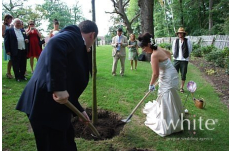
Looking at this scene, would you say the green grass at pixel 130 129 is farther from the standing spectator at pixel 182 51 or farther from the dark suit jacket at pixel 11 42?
the dark suit jacket at pixel 11 42

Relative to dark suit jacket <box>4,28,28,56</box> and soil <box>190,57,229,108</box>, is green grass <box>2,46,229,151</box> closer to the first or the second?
soil <box>190,57,229,108</box>

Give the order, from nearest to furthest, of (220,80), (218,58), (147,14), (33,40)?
1. (33,40)
2. (220,80)
3. (218,58)
4. (147,14)

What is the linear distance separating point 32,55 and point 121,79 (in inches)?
136

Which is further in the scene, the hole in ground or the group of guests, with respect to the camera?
the group of guests

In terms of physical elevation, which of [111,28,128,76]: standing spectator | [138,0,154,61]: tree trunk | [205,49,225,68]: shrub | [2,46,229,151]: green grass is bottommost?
[2,46,229,151]: green grass

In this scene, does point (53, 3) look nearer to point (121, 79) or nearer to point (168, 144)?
point (121, 79)

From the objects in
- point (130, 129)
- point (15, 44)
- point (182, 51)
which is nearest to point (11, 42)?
point (15, 44)

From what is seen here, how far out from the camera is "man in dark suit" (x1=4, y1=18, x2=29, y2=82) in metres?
6.44

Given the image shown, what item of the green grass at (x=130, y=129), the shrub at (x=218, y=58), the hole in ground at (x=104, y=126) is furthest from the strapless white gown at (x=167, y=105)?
the shrub at (x=218, y=58)

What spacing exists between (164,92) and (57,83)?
2603 mm

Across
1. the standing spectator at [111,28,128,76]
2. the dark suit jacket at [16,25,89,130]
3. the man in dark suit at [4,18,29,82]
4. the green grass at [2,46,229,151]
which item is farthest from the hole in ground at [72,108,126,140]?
the standing spectator at [111,28,128,76]

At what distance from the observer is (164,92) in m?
3.95

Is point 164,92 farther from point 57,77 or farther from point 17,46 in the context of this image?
point 17,46

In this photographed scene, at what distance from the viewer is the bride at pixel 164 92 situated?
380cm
